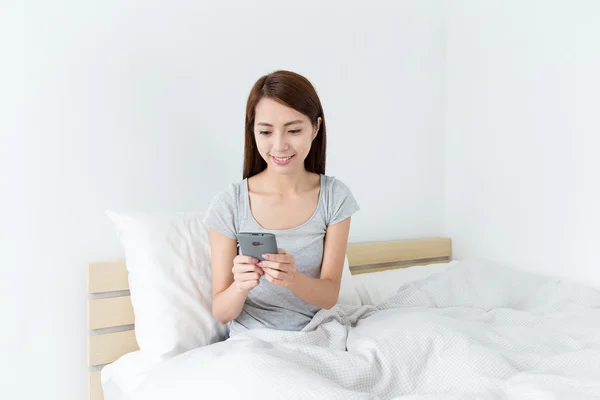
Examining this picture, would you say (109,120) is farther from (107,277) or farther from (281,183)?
(281,183)

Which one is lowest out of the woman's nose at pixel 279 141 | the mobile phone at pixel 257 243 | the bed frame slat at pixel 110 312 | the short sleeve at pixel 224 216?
the bed frame slat at pixel 110 312

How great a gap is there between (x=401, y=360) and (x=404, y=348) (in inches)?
1.3

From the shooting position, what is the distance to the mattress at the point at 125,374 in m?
1.42

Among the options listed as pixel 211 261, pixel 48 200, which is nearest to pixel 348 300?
pixel 211 261

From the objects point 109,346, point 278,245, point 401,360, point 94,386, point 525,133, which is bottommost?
point 94,386

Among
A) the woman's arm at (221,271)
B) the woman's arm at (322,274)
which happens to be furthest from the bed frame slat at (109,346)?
the woman's arm at (322,274)

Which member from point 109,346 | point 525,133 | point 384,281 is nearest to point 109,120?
point 109,346

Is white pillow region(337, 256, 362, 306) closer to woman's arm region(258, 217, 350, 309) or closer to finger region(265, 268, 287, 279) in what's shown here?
woman's arm region(258, 217, 350, 309)

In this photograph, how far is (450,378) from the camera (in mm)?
1158

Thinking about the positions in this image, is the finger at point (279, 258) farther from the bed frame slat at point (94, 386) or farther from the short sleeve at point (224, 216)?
the bed frame slat at point (94, 386)

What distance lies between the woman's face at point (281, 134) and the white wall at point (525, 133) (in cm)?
105

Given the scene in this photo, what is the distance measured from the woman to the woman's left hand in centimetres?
4

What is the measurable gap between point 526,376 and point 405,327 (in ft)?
0.94

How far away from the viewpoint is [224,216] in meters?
1.45
